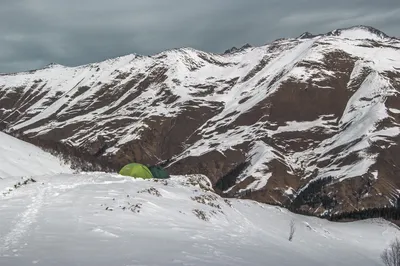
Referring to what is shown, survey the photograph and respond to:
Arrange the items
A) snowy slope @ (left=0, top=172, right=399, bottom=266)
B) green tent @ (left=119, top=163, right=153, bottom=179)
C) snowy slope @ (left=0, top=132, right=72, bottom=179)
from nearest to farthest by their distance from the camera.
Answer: snowy slope @ (left=0, top=172, right=399, bottom=266), snowy slope @ (left=0, top=132, right=72, bottom=179), green tent @ (left=119, top=163, right=153, bottom=179)

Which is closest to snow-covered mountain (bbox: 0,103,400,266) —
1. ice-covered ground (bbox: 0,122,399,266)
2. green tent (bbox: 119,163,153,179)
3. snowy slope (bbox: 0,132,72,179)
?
ice-covered ground (bbox: 0,122,399,266)

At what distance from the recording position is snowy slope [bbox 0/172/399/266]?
1500 cm

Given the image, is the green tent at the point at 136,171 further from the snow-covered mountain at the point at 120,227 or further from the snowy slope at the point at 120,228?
the snowy slope at the point at 120,228

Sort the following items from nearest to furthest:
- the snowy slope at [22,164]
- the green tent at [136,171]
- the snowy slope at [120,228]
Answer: the snowy slope at [120,228]
the snowy slope at [22,164]
the green tent at [136,171]

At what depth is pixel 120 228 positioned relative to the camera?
20.6 m

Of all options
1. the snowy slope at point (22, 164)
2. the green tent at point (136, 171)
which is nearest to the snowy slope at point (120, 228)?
the snowy slope at point (22, 164)

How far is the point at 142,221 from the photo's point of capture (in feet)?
77.5

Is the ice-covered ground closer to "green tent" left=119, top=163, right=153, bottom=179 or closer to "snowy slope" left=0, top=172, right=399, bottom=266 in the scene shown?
"snowy slope" left=0, top=172, right=399, bottom=266

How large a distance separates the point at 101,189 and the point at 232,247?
14.6 metres

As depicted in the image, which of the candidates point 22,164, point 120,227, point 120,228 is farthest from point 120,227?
point 22,164

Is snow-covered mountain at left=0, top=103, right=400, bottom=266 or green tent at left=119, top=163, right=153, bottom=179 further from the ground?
green tent at left=119, top=163, right=153, bottom=179

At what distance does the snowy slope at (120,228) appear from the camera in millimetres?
15005

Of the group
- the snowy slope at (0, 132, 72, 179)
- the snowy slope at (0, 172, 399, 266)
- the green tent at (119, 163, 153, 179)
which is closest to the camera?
the snowy slope at (0, 172, 399, 266)

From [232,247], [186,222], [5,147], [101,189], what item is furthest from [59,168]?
[232,247]
